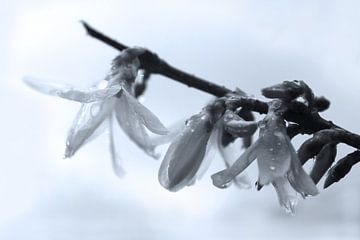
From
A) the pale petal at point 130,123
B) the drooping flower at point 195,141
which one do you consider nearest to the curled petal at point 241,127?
the drooping flower at point 195,141

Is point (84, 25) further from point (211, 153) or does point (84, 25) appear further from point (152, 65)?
point (211, 153)

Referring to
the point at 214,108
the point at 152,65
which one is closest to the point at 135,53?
the point at 152,65

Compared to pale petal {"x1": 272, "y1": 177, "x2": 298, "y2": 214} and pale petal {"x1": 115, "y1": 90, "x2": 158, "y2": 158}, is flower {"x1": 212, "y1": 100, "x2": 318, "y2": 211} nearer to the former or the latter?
pale petal {"x1": 272, "y1": 177, "x2": 298, "y2": 214}

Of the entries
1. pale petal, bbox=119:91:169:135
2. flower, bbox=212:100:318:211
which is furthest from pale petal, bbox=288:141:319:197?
pale petal, bbox=119:91:169:135

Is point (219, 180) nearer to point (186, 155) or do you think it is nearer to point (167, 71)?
point (186, 155)

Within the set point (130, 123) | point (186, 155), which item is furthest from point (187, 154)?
point (130, 123)

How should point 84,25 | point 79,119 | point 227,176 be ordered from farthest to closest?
point 84,25, point 79,119, point 227,176

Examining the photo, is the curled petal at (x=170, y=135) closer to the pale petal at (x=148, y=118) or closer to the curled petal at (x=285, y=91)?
the pale petal at (x=148, y=118)
